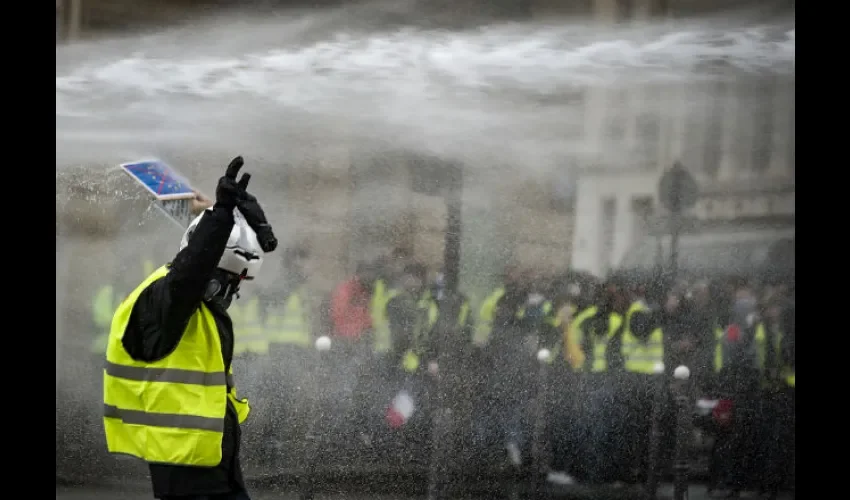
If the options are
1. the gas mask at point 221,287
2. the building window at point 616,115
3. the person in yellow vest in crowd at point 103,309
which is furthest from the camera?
the person in yellow vest in crowd at point 103,309

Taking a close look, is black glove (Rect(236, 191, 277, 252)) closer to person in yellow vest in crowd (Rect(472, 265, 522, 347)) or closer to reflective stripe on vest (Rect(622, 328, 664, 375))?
person in yellow vest in crowd (Rect(472, 265, 522, 347))

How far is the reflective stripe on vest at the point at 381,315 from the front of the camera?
7.16 metres

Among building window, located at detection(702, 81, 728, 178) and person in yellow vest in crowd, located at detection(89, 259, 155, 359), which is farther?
person in yellow vest in crowd, located at detection(89, 259, 155, 359)

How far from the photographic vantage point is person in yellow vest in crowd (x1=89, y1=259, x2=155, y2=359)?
24.3ft

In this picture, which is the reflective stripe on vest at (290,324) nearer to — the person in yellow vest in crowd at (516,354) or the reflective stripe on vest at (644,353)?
the person in yellow vest in crowd at (516,354)

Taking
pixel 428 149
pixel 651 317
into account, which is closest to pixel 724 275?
pixel 651 317

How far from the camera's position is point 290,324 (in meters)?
7.25

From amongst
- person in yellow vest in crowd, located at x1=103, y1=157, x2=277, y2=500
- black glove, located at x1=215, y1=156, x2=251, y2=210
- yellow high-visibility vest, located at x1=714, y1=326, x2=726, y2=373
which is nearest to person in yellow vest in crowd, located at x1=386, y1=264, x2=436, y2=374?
yellow high-visibility vest, located at x1=714, y1=326, x2=726, y2=373

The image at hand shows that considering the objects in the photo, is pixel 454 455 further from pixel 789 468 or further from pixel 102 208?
pixel 102 208

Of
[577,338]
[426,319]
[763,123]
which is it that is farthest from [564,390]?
[763,123]

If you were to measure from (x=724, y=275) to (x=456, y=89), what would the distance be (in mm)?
2071

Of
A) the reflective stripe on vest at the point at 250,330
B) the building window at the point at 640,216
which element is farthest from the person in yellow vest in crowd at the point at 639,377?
the reflective stripe on vest at the point at 250,330

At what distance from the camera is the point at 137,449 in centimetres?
359

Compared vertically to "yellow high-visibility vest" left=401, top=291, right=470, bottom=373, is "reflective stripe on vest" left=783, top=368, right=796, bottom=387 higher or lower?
lower
